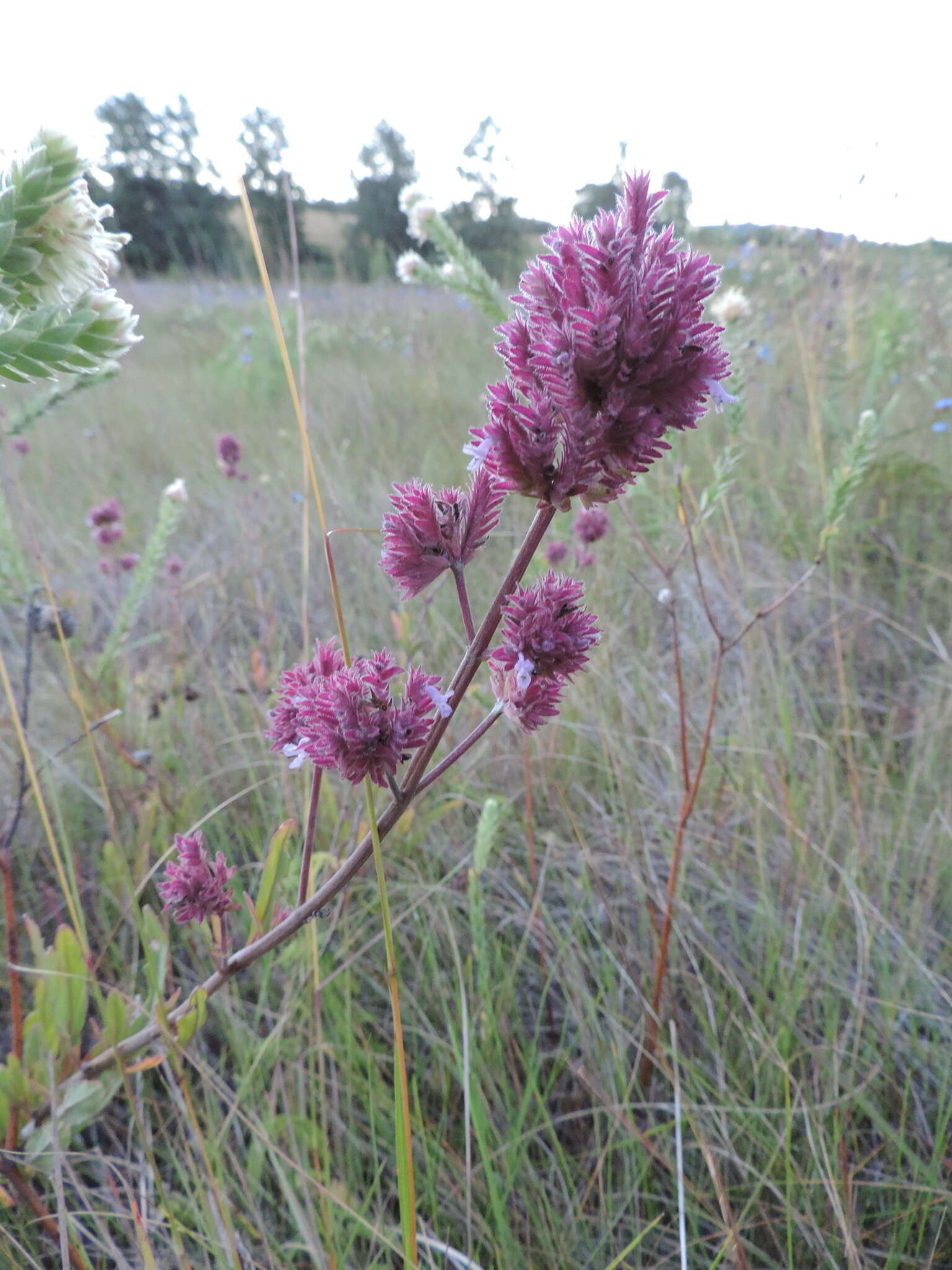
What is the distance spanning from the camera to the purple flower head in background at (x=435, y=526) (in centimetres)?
86

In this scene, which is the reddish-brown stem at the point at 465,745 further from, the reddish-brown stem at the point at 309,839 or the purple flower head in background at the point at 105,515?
the purple flower head in background at the point at 105,515

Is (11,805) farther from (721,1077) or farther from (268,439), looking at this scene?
(268,439)

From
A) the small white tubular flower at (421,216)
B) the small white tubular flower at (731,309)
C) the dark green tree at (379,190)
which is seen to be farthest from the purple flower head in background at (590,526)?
the dark green tree at (379,190)

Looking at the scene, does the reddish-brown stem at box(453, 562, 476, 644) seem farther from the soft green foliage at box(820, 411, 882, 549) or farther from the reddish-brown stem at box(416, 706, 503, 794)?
the soft green foliage at box(820, 411, 882, 549)

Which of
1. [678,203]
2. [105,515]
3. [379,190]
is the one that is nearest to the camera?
[105,515]

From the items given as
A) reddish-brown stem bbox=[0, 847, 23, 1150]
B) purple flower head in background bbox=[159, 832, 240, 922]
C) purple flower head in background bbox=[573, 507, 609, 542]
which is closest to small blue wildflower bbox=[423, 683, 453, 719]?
purple flower head in background bbox=[159, 832, 240, 922]

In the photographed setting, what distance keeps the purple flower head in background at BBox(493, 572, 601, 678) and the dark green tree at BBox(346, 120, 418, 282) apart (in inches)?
472

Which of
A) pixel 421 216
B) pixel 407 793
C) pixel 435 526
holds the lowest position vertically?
pixel 407 793

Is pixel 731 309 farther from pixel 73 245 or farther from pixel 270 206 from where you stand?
pixel 270 206

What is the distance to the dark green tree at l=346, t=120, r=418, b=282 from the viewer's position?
11875 millimetres

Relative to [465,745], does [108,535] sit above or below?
below

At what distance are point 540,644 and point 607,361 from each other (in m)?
0.29

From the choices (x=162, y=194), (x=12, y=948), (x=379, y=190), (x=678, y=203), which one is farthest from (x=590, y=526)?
(x=162, y=194)

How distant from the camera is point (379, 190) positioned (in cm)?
1259
